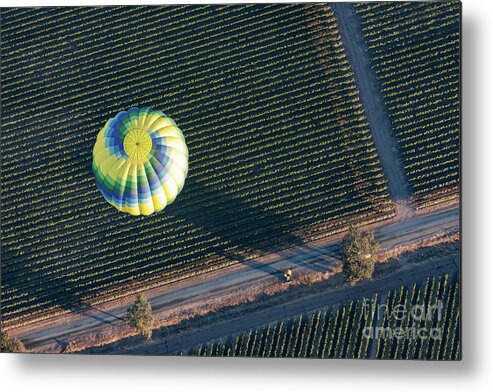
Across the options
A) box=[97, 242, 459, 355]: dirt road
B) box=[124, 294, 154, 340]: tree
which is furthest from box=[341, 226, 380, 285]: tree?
box=[124, 294, 154, 340]: tree

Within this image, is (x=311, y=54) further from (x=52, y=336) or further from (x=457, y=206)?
(x=52, y=336)

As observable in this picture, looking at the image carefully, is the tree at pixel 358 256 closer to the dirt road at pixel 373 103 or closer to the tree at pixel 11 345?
the dirt road at pixel 373 103

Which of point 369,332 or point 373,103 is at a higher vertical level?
point 373,103

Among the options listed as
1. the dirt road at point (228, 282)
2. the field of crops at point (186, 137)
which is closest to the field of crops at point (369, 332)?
the dirt road at point (228, 282)

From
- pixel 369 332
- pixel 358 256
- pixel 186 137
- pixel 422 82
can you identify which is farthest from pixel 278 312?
pixel 422 82

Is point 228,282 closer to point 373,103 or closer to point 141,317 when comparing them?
point 141,317

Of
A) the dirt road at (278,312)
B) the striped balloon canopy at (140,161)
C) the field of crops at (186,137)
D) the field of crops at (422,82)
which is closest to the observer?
the field of crops at (422,82)

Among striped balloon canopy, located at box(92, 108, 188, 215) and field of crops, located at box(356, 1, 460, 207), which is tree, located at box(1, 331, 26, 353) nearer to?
striped balloon canopy, located at box(92, 108, 188, 215)

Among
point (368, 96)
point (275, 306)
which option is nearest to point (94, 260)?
point (275, 306)
